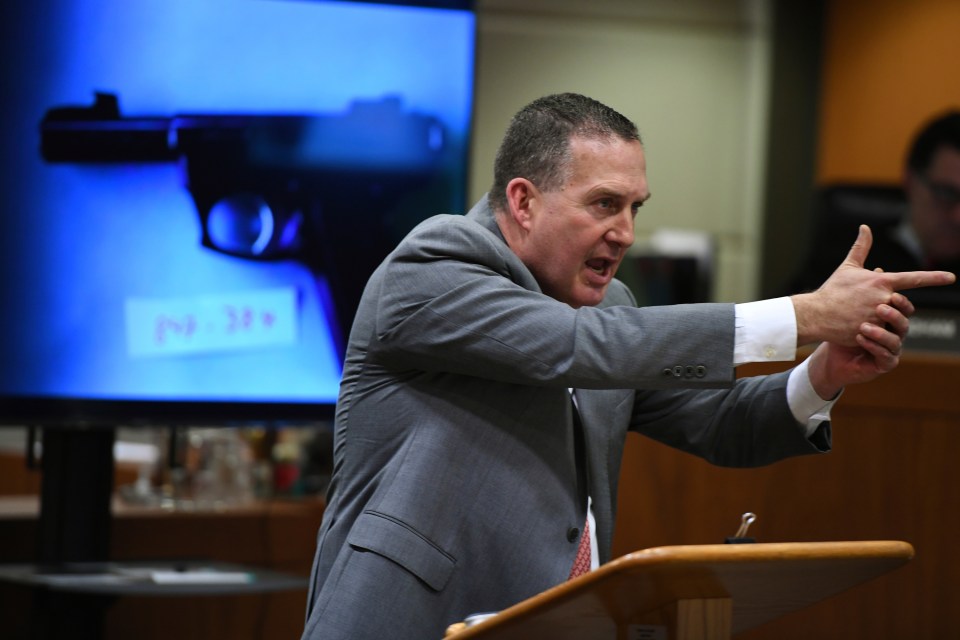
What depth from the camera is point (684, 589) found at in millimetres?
1484

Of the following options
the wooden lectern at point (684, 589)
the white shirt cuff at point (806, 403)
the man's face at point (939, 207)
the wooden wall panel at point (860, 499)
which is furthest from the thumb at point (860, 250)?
the man's face at point (939, 207)

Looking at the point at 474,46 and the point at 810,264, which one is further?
the point at 810,264

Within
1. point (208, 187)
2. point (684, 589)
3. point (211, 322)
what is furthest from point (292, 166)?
point (684, 589)

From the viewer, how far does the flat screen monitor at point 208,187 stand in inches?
102

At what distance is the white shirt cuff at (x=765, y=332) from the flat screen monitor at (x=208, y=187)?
127 cm

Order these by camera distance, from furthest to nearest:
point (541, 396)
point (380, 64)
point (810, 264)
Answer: point (810, 264), point (380, 64), point (541, 396)

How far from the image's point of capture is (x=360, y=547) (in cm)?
180

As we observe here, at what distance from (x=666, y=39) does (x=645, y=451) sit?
4.48m

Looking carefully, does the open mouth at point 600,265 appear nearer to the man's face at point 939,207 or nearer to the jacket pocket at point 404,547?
the jacket pocket at point 404,547

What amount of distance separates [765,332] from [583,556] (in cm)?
Result: 44

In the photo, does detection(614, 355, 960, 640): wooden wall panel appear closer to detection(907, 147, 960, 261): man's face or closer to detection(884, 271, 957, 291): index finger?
detection(884, 271, 957, 291): index finger

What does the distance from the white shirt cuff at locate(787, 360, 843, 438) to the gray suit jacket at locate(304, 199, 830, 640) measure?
0.68ft

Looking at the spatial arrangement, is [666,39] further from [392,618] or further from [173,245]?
[392,618]

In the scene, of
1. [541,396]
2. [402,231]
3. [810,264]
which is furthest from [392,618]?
[810,264]
